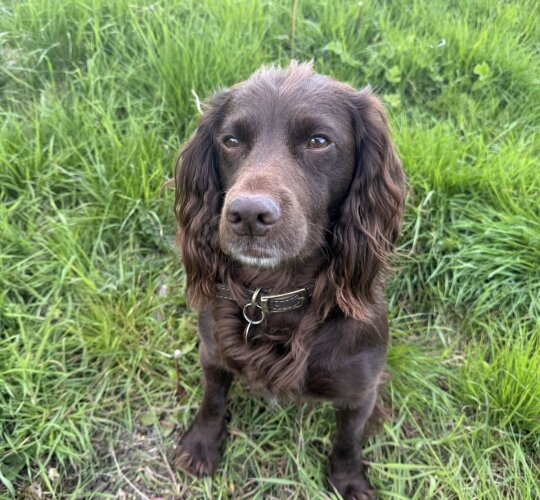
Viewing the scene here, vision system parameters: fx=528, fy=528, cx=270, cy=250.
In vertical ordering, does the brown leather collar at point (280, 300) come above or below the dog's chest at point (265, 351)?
above

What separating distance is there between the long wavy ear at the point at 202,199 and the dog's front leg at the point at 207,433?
0.38 metres

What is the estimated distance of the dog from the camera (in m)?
1.72

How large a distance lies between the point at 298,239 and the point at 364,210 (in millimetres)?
338

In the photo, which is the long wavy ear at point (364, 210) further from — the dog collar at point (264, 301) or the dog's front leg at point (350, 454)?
the dog's front leg at point (350, 454)

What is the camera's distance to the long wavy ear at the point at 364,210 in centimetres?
183

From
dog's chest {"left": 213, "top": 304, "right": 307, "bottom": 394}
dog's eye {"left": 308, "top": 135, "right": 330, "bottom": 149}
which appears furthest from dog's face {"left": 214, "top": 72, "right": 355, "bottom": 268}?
dog's chest {"left": 213, "top": 304, "right": 307, "bottom": 394}

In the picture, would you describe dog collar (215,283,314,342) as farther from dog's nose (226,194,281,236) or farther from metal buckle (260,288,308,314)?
dog's nose (226,194,281,236)

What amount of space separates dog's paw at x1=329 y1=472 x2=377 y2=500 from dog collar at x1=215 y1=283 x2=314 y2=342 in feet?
2.46

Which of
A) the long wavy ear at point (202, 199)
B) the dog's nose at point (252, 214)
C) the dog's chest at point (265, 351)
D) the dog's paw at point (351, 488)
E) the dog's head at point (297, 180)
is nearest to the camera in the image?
the dog's nose at point (252, 214)

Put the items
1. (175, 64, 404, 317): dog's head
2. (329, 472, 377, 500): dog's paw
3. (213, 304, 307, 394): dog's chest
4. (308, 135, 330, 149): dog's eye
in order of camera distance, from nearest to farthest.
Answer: (175, 64, 404, 317): dog's head → (308, 135, 330, 149): dog's eye → (213, 304, 307, 394): dog's chest → (329, 472, 377, 500): dog's paw

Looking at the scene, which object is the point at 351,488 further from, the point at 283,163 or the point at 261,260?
the point at 283,163

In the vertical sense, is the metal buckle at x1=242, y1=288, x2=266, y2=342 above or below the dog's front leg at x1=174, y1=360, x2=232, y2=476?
above

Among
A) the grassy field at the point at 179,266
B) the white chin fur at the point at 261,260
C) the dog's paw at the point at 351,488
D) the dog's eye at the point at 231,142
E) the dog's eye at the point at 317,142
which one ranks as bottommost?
the dog's paw at the point at 351,488

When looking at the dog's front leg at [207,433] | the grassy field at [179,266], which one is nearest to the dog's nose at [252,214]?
the dog's front leg at [207,433]
